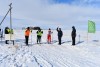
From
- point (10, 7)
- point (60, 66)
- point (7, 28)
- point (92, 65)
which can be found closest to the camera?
point (60, 66)

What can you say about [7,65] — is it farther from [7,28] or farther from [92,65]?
[7,28]

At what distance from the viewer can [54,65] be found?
574 inches

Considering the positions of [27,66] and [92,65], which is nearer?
[27,66]

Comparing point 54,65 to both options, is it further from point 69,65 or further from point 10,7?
point 10,7

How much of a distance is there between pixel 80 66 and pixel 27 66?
323 cm

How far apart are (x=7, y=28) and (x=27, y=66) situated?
50.0ft

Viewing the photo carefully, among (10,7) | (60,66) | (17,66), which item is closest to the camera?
(17,66)

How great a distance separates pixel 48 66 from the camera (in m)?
14.0

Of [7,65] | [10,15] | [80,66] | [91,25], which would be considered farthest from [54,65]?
[91,25]

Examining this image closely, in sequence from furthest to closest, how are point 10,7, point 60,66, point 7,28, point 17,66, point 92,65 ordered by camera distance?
point 7,28, point 10,7, point 92,65, point 60,66, point 17,66

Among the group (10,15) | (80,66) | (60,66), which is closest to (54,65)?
(60,66)

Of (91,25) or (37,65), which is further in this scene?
(91,25)

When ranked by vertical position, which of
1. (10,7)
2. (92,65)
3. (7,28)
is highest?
(10,7)

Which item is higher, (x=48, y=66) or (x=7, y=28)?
(x=7, y=28)
